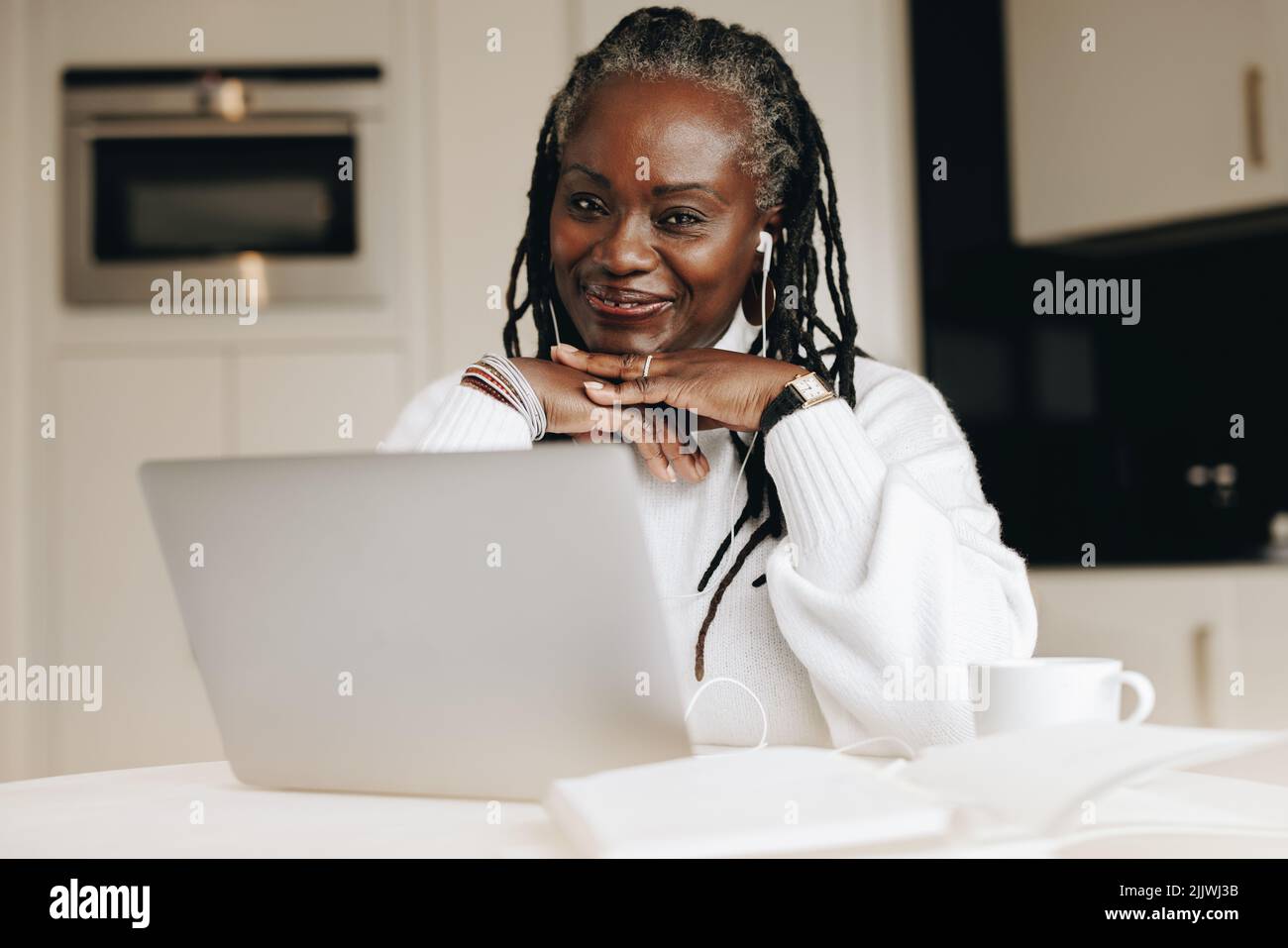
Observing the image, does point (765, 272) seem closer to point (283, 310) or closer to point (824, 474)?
point (824, 474)

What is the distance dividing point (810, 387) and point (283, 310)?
163 centimetres

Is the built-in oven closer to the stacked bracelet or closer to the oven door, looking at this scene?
the oven door

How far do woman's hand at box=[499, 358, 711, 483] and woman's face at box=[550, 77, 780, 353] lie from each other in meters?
0.10

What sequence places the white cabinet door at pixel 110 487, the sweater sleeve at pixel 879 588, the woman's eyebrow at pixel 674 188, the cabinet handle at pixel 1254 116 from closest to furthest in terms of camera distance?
the sweater sleeve at pixel 879 588
the woman's eyebrow at pixel 674 188
the cabinet handle at pixel 1254 116
the white cabinet door at pixel 110 487

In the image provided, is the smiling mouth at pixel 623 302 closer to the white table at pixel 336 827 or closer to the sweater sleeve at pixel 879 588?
the sweater sleeve at pixel 879 588

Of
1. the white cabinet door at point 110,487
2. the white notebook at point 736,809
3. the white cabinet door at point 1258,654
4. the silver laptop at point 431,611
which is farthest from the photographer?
the white cabinet door at point 110,487

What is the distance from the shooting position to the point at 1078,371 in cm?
261

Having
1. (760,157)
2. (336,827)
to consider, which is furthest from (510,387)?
(336,827)

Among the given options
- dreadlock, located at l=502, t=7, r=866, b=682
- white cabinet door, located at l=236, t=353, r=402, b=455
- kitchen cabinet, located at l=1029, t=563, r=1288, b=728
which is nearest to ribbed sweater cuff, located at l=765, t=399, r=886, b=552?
dreadlock, located at l=502, t=7, r=866, b=682

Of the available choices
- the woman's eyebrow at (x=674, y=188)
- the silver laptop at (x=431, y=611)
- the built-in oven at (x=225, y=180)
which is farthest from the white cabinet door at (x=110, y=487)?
the silver laptop at (x=431, y=611)

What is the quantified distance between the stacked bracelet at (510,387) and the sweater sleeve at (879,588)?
0.22 metres

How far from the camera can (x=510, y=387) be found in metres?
1.14

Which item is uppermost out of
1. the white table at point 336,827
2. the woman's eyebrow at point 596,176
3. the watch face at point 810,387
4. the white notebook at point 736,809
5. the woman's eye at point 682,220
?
the woman's eyebrow at point 596,176

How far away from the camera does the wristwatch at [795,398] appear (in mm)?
1113
